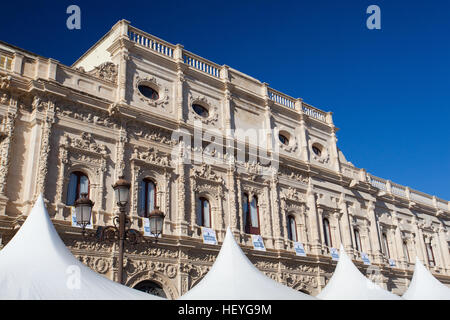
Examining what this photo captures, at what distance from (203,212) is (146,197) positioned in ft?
8.30

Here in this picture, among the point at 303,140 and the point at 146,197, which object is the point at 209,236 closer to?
the point at 146,197

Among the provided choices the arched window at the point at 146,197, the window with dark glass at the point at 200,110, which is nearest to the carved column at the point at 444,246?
the window with dark glass at the point at 200,110

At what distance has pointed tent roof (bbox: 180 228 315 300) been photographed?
30.1ft

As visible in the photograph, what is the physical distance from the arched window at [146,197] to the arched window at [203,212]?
1.95 m

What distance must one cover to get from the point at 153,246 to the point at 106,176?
9.08 ft

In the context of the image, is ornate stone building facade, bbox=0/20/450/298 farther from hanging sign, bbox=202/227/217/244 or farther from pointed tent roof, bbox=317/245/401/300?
pointed tent roof, bbox=317/245/401/300

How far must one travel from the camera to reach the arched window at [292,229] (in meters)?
20.2

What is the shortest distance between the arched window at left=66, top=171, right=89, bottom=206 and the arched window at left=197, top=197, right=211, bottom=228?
4432 mm

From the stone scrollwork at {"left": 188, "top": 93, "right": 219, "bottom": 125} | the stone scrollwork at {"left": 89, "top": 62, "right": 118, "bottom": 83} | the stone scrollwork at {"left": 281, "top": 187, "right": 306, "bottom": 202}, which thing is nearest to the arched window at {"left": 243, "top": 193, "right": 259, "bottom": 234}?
the stone scrollwork at {"left": 281, "top": 187, "right": 306, "bottom": 202}

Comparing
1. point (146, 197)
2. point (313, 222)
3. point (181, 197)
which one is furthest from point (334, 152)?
point (146, 197)

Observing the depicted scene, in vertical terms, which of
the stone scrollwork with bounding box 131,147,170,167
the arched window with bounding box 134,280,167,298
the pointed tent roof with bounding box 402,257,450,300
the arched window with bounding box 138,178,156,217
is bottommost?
the pointed tent roof with bounding box 402,257,450,300

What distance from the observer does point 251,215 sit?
19031 mm

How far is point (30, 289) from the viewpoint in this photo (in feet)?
22.0
